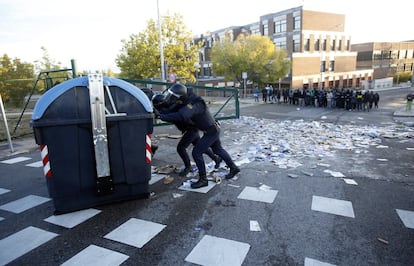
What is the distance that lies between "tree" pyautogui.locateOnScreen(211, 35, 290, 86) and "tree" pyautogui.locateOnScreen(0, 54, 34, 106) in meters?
18.8

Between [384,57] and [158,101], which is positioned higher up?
[384,57]

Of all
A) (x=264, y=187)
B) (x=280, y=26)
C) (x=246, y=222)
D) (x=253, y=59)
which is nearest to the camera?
(x=246, y=222)

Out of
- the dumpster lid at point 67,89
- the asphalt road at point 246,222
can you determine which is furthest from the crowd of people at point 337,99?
the dumpster lid at point 67,89

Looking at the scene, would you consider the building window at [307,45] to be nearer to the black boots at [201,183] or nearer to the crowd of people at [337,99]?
the crowd of people at [337,99]

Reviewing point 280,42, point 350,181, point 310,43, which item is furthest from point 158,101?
point 310,43

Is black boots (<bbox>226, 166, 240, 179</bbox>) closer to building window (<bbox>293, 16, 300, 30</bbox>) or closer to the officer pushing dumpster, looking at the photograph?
the officer pushing dumpster

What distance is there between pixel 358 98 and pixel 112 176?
17.8 m

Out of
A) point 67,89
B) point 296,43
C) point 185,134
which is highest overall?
point 296,43

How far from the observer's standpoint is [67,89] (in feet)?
11.2

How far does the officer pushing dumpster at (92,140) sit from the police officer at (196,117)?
0.56m

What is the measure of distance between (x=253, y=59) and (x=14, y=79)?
69.2 feet

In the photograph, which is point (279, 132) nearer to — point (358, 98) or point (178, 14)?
point (358, 98)

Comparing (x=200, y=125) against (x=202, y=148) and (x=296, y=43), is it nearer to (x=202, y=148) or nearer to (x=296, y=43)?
(x=202, y=148)

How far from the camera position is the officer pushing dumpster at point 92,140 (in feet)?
11.2
